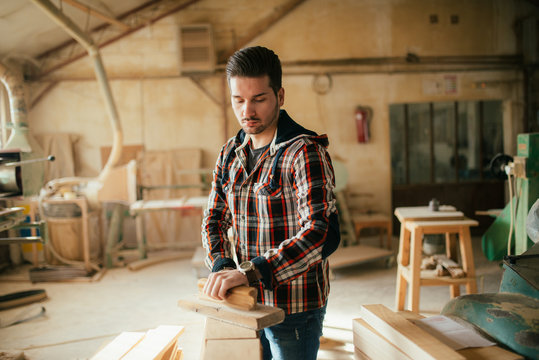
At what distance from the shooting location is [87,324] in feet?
12.7

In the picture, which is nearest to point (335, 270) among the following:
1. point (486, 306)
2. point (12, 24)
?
point (486, 306)

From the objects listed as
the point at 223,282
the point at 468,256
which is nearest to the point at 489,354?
the point at 223,282

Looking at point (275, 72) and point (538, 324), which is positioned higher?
point (275, 72)

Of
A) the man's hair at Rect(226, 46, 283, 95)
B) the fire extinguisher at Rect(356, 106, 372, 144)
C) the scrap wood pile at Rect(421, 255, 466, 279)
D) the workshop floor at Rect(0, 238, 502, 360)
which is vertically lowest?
the workshop floor at Rect(0, 238, 502, 360)

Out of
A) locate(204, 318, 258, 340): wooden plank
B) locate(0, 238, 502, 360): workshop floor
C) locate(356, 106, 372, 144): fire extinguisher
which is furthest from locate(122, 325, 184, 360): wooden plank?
locate(356, 106, 372, 144): fire extinguisher

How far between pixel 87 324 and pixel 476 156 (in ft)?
20.1

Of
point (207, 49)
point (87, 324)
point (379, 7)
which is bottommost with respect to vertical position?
point (87, 324)

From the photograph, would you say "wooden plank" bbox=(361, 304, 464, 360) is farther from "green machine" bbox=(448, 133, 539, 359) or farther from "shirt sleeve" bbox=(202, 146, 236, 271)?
"shirt sleeve" bbox=(202, 146, 236, 271)

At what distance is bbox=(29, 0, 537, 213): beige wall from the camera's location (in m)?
6.68

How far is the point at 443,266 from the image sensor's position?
3.66 m

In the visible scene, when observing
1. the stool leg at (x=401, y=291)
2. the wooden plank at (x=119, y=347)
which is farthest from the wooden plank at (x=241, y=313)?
the stool leg at (x=401, y=291)

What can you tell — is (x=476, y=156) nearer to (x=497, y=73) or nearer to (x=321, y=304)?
(x=497, y=73)

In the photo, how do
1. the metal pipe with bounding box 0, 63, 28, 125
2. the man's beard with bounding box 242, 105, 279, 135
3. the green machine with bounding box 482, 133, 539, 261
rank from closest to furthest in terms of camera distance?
the man's beard with bounding box 242, 105, 279, 135 → the green machine with bounding box 482, 133, 539, 261 → the metal pipe with bounding box 0, 63, 28, 125

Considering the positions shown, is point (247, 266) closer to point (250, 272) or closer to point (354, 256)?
point (250, 272)
